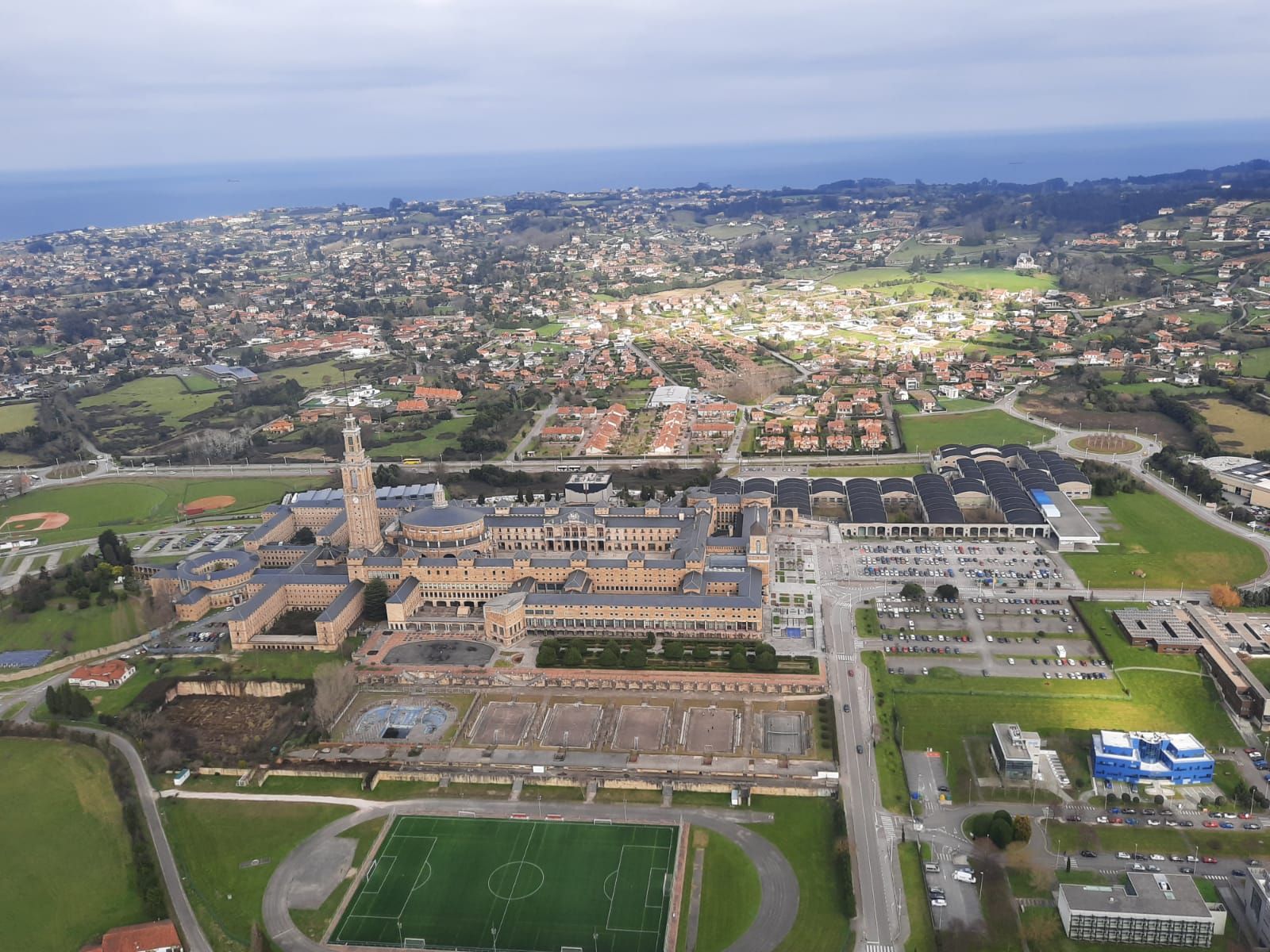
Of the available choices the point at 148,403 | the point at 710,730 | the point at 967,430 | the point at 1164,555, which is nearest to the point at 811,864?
the point at 710,730

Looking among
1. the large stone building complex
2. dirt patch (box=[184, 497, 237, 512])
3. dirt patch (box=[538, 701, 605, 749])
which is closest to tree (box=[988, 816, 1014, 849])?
dirt patch (box=[538, 701, 605, 749])

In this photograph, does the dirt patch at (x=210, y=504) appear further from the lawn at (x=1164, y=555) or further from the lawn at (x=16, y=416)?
the lawn at (x=1164, y=555)

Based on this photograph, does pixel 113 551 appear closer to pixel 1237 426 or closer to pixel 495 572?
pixel 495 572

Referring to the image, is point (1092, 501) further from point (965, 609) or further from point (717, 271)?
point (717, 271)

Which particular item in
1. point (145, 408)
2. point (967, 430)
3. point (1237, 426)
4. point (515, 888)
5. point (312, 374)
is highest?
point (1237, 426)

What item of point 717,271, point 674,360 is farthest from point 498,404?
point 717,271

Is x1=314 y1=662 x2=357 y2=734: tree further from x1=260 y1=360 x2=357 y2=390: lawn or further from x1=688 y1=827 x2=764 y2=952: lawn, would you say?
x1=260 y1=360 x2=357 y2=390: lawn

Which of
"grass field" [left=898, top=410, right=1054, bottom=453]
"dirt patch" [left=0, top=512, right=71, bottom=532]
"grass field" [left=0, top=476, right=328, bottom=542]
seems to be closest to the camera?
"dirt patch" [left=0, top=512, right=71, bottom=532]

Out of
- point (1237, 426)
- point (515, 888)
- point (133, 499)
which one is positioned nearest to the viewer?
point (515, 888)
